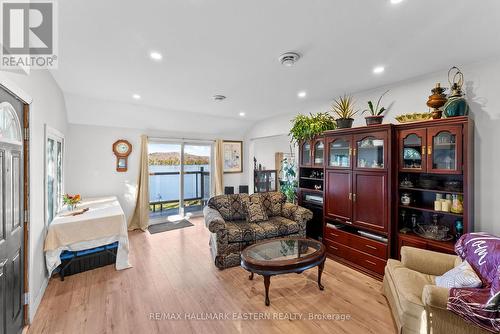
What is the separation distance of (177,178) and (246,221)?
280 cm

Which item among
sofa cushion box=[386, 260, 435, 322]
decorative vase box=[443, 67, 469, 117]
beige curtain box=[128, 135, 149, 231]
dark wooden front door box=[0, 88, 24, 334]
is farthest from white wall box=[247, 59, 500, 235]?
beige curtain box=[128, 135, 149, 231]

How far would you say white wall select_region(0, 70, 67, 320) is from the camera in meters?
2.13

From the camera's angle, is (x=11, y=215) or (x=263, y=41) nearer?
(x=11, y=215)

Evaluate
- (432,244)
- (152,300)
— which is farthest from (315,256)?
(152,300)

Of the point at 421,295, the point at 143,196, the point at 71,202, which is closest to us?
the point at 421,295

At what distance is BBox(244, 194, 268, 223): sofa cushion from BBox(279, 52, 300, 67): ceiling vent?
2.32 meters

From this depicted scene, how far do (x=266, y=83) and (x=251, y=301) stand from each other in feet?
9.31

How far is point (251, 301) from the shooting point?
2.41 metres

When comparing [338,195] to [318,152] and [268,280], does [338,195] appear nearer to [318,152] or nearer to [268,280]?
[318,152]

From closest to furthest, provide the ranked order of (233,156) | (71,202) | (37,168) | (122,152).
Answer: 1. (37,168)
2. (71,202)
3. (122,152)
4. (233,156)

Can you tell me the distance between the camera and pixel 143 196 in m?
4.96

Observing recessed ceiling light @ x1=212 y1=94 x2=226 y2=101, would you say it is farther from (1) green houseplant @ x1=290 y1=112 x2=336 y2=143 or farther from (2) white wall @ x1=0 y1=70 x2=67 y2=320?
(2) white wall @ x1=0 y1=70 x2=67 y2=320

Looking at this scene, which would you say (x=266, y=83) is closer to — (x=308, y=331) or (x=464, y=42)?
(x=464, y=42)

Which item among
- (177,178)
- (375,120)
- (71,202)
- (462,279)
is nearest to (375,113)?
(375,120)
